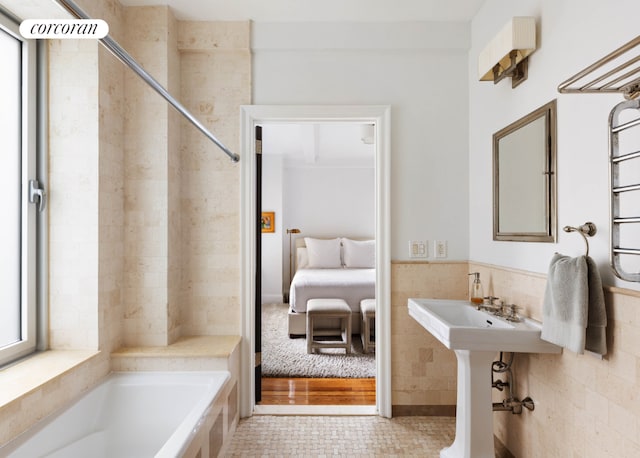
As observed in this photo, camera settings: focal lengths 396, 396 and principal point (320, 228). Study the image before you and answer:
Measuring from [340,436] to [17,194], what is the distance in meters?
2.22

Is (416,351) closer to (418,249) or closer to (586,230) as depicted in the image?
(418,249)

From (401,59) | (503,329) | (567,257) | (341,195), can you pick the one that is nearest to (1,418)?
(503,329)

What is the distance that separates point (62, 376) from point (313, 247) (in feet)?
15.4

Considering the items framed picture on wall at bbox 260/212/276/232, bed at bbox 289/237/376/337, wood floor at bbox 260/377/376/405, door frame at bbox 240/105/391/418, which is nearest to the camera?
door frame at bbox 240/105/391/418

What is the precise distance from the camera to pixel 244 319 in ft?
8.64

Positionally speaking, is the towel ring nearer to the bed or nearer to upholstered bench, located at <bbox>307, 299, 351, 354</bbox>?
upholstered bench, located at <bbox>307, 299, 351, 354</bbox>

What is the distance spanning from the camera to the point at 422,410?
2.64 meters

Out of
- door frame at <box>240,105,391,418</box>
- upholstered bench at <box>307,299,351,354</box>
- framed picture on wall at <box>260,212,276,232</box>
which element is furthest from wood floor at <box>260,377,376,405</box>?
framed picture on wall at <box>260,212,276,232</box>

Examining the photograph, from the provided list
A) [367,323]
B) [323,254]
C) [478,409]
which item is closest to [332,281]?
[367,323]

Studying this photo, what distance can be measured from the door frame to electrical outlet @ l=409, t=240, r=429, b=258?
16cm

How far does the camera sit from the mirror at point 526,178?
1.78 m

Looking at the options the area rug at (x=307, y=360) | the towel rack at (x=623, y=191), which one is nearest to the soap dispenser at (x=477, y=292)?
the towel rack at (x=623, y=191)

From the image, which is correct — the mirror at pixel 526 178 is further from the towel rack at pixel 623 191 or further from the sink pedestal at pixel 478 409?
the sink pedestal at pixel 478 409

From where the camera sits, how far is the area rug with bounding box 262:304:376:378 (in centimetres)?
344
